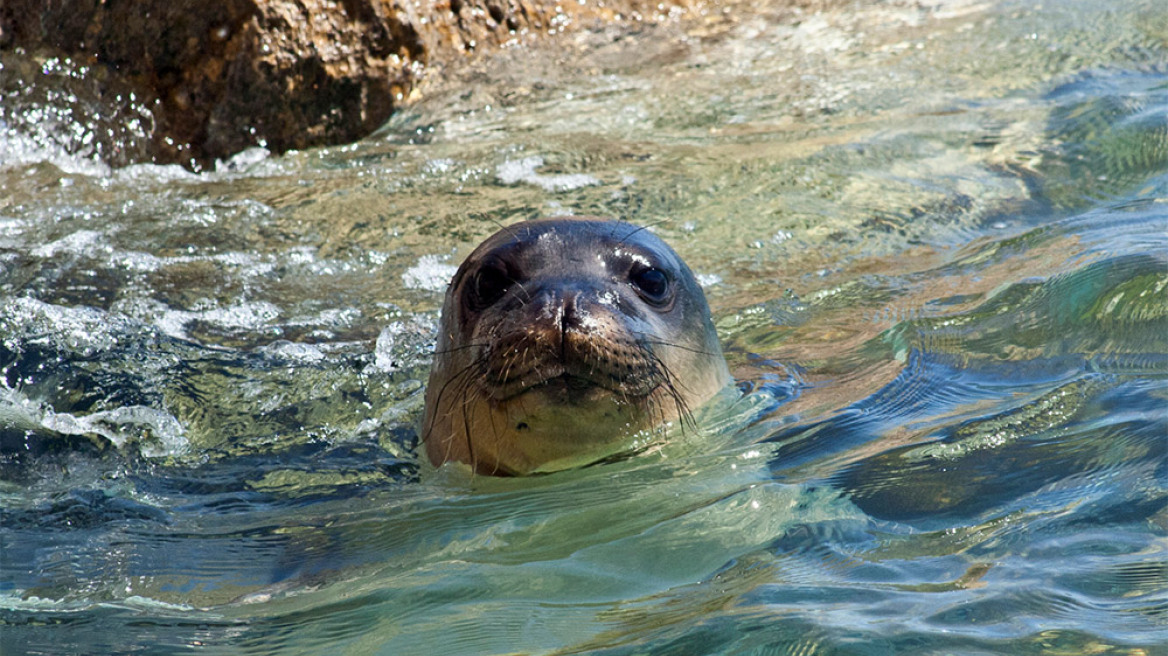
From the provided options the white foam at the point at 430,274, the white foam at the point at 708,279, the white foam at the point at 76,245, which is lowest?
the white foam at the point at 708,279

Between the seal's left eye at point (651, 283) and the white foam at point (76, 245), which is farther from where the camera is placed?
the white foam at point (76, 245)

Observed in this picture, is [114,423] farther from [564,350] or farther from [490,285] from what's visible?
[564,350]

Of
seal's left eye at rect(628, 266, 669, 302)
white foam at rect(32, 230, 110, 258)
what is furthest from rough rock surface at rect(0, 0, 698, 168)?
seal's left eye at rect(628, 266, 669, 302)

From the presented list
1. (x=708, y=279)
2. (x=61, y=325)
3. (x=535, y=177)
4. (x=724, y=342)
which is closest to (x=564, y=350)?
(x=724, y=342)

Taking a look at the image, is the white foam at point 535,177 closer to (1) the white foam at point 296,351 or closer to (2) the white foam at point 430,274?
(2) the white foam at point 430,274

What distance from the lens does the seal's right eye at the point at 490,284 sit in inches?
139

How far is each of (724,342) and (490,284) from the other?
4.40ft

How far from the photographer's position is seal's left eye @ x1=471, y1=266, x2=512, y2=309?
11.6 feet

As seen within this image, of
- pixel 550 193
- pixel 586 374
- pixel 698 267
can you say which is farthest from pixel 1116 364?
pixel 550 193

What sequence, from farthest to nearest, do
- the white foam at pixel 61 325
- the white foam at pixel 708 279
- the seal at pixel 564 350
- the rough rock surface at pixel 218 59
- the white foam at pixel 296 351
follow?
the rough rock surface at pixel 218 59
the white foam at pixel 708 279
the white foam at pixel 296 351
the white foam at pixel 61 325
the seal at pixel 564 350

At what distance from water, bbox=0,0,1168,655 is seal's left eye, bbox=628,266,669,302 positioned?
0.39 metres

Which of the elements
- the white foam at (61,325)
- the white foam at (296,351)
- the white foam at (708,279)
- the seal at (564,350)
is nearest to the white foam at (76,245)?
the white foam at (61,325)

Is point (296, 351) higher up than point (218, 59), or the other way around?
point (218, 59)

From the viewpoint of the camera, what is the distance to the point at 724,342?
15.1 ft
